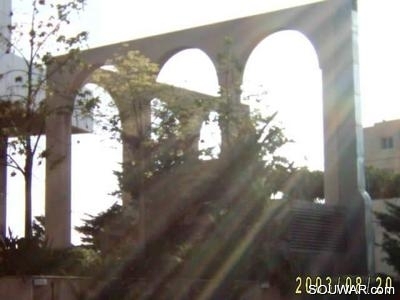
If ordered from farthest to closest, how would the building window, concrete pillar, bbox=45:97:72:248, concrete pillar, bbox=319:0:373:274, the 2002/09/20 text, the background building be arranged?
the building window
the background building
concrete pillar, bbox=45:97:72:248
concrete pillar, bbox=319:0:373:274
the 2002/09/20 text

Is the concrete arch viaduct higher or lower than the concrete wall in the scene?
higher

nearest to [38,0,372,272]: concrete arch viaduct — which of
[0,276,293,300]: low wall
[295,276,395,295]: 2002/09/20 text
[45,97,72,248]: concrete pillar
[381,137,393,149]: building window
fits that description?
[45,97,72,248]: concrete pillar

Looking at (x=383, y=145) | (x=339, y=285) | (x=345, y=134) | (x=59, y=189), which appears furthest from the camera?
(x=383, y=145)

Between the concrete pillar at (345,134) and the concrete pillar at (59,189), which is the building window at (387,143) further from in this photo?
the concrete pillar at (345,134)

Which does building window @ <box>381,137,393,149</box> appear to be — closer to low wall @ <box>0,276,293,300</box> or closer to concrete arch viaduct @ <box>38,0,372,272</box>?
concrete arch viaduct @ <box>38,0,372,272</box>

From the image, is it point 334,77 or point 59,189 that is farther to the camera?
point 59,189

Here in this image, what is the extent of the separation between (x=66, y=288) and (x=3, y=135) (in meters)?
4.79

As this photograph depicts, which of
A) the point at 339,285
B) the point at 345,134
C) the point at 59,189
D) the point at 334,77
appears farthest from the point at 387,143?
the point at 339,285

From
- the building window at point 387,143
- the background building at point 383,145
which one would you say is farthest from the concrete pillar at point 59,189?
the building window at point 387,143

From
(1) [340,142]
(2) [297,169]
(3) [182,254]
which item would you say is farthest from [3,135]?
(1) [340,142]

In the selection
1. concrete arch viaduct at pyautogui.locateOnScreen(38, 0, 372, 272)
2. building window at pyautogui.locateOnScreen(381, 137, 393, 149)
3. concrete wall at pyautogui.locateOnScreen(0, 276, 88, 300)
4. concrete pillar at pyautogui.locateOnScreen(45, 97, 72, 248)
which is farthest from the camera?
building window at pyautogui.locateOnScreen(381, 137, 393, 149)

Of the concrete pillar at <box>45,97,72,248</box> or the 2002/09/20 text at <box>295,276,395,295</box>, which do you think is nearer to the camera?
the 2002/09/20 text at <box>295,276,395,295</box>

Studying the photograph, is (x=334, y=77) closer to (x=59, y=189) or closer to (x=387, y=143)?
(x=59, y=189)

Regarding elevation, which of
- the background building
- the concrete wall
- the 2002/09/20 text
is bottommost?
the 2002/09/20 text
